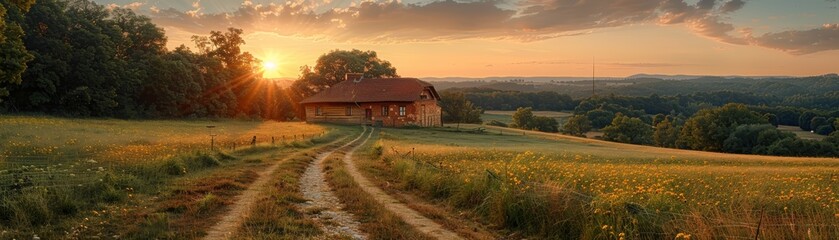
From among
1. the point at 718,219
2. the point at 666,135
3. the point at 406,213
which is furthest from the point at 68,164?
the point at 666,135

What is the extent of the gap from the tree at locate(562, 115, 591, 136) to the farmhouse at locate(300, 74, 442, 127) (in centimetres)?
4304

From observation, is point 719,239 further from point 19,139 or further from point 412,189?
point 19,139

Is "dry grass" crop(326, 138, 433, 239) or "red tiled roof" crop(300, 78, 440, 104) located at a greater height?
"red tiled roof" crop(300, 78, 440, 104)

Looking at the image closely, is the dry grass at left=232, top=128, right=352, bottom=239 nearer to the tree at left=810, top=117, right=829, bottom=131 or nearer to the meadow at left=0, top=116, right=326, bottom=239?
the meadow at left=0, top=116, right=326, bottom=239

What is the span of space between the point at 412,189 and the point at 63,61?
4585 cm

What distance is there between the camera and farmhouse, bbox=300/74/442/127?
59656 mm

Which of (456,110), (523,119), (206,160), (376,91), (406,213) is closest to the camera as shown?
(406,213)

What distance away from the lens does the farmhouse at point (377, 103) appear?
59.7 m

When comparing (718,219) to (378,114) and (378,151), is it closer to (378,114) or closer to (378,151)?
(378,151)

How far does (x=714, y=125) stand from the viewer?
232 ft

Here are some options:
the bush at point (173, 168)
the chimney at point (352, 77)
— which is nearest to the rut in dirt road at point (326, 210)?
the bush at point (173, 168)

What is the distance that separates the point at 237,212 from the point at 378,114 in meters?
49.5

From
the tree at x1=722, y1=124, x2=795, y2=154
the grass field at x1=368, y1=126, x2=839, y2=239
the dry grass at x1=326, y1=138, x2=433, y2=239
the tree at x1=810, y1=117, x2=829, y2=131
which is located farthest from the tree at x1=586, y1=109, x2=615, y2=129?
the dry grass at x1=326, y1=138, x2=433, y2=239

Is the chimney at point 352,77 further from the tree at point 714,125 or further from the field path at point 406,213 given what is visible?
the field path at point 406,213
